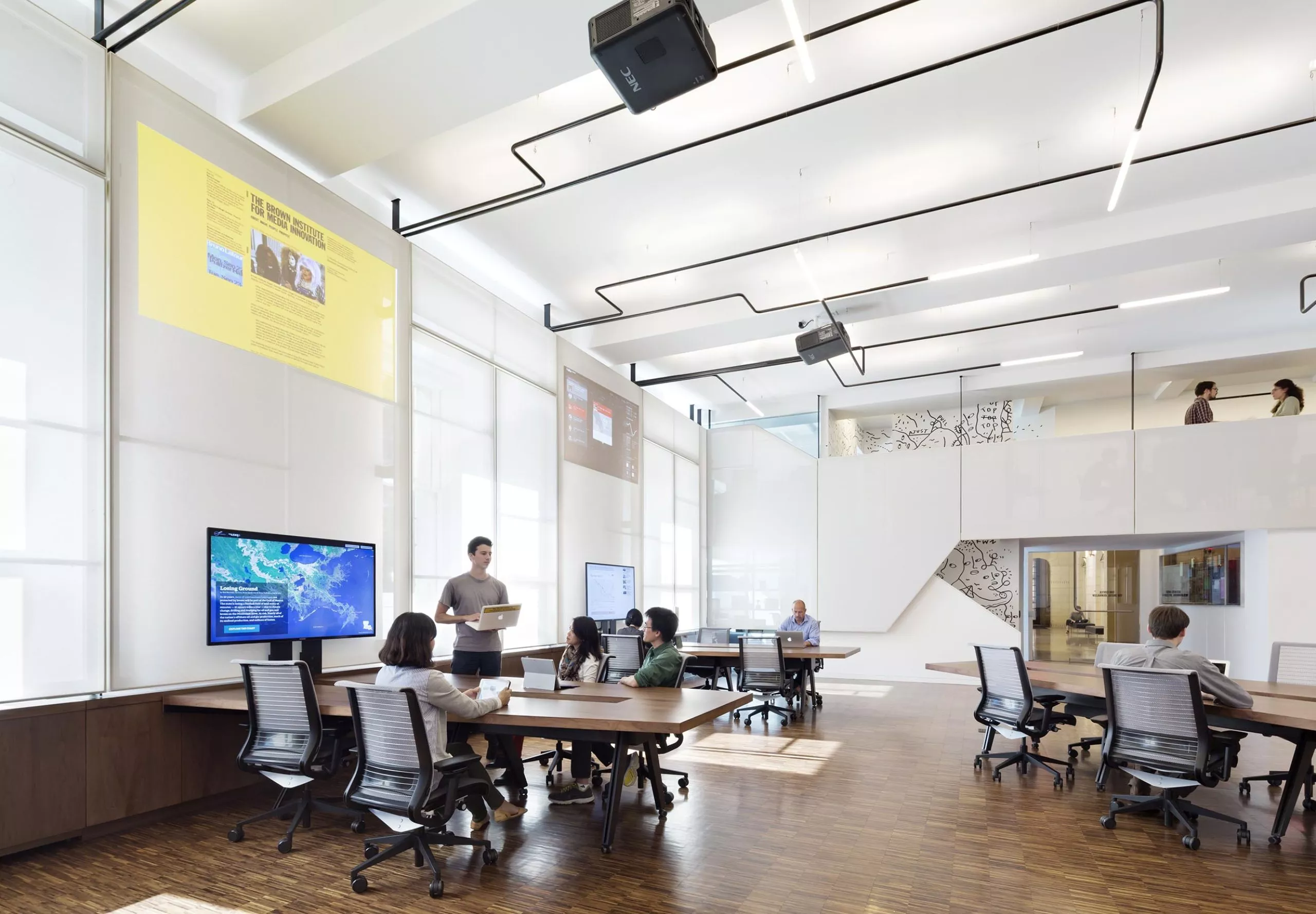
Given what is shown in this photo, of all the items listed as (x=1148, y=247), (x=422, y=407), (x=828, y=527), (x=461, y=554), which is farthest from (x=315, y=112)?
(x=828, y=527)

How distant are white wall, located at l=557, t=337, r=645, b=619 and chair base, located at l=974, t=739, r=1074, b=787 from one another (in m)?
4.73

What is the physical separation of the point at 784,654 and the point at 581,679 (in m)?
3.00

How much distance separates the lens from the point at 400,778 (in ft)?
11.4

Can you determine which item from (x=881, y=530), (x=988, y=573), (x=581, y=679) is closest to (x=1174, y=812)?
(x=581, y=679)

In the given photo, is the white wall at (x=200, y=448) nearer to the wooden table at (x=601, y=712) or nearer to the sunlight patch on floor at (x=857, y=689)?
the wooden table at (x=601, y=712)

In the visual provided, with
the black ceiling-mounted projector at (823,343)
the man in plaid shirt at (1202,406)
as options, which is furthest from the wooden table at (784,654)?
the man in plaid shirt at (1202,406)

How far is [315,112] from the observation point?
5.19m

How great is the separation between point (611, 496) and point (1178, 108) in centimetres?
704

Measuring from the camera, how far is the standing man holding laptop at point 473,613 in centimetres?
610

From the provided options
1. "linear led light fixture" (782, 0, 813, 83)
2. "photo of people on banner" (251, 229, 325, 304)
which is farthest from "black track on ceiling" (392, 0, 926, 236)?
"photo of people on banner" (251, 229, 325, 304)

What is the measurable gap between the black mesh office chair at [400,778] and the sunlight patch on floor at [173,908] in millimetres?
508

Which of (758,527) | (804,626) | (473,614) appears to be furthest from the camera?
(758,527)

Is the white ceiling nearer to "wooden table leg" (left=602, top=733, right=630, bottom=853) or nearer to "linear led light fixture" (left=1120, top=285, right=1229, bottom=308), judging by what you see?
"linear led light fixture" (left=1120, top=285, right=1229, bottom=308)

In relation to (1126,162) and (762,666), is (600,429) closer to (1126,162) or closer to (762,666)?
(762,666)
